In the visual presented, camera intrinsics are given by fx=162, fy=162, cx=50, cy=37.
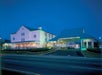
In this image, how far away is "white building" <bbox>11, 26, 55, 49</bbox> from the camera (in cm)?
488

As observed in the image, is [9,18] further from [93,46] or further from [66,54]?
[93,46]

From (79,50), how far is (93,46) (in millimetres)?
407

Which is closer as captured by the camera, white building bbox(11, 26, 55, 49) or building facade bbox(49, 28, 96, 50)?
building facade bbox(49, 28, 96, 50)

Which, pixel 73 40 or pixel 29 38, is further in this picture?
pixel 29 38

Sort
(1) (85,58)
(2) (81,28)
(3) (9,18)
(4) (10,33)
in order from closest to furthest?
(2) (81,28)
(3) (9,18)
(4) (10,33)
(1) (85,58)

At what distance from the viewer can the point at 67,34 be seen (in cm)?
452

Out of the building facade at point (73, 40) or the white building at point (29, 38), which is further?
the white building at point (29, 38)

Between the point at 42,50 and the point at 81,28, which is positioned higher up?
the point at 81,28

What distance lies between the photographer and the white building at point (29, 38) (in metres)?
4.88

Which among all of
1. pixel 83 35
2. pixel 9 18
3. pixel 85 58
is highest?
pixel 9 18

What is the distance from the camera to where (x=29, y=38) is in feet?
17.7

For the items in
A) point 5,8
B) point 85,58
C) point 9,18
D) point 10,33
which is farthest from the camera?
point 85,58

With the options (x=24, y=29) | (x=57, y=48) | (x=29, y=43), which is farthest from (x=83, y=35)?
(x=24, y=29)

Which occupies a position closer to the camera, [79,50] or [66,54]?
[79,50]
